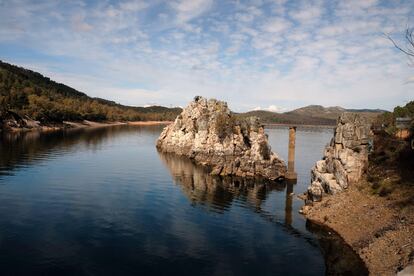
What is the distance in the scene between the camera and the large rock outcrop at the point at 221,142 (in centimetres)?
8752

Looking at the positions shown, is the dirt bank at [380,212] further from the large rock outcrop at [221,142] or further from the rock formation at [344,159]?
the large rock outcrop at [221,142]

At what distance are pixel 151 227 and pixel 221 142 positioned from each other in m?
61.6

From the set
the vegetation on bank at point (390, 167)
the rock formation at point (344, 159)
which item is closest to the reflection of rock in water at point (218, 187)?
the rock formation at point (344, 159)

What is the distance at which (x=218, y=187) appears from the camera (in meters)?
73.8

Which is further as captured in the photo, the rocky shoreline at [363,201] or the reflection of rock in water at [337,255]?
the rocky shoreline at [363,201]

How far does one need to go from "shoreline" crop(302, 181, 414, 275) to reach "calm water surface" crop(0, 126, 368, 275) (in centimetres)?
195

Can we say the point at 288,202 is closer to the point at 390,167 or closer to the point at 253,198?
the point at 253,198

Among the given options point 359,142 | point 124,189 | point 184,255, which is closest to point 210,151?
point 124,189

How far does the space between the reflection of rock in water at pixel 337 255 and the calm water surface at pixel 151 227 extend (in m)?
0.11

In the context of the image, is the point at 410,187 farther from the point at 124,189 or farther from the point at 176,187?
the point at 124,189

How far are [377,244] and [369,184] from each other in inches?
636

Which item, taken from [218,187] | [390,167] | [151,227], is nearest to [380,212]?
[390,167]

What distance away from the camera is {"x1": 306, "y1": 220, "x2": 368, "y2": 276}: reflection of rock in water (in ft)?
118

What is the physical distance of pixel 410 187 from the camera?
4822 centimetres
